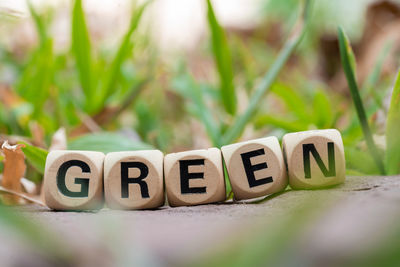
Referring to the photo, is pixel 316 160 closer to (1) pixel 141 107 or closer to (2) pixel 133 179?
(2) pixel 133 179

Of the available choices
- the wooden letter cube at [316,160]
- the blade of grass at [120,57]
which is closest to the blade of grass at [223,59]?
the blade of grass at [120,57]

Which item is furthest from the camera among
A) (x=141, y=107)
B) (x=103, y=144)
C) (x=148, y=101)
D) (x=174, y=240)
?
(x=148, y=101)

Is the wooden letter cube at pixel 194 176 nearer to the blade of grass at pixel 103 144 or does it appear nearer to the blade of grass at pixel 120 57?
the blade of grass at pixel 103 144

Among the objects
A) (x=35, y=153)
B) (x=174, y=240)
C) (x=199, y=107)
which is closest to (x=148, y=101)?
(x=199, y=107)

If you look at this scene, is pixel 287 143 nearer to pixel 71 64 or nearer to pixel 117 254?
pixel 117 254

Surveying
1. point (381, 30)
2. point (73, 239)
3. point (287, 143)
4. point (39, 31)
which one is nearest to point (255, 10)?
point (381, 30)

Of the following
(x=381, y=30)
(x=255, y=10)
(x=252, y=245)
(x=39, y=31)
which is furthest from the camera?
(x=255, y=10)
